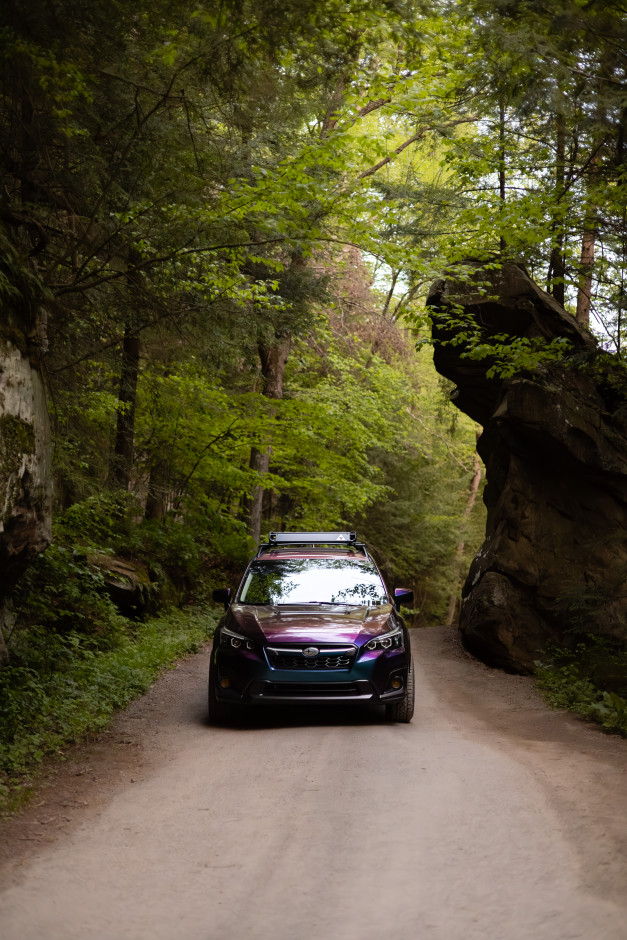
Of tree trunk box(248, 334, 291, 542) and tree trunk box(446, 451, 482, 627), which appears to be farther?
tree trunk box(446, 451, 482, 627)

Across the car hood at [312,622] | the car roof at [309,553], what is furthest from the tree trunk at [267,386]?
the car hood at [312,622]

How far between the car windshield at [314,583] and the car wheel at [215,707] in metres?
1.06

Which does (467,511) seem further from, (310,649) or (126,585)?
(310,649)

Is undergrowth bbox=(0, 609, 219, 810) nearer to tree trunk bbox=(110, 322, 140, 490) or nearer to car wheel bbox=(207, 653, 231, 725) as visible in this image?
car wheel bbox=(207, 653, 231, 725)

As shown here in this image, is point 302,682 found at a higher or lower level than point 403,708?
higher

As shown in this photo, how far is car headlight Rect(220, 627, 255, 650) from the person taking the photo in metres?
8.17

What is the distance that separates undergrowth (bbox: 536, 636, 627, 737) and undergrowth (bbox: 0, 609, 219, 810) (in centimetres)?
557

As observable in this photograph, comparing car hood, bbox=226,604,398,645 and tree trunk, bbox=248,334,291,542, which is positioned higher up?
tree trunk, bbox=248,334,291,542

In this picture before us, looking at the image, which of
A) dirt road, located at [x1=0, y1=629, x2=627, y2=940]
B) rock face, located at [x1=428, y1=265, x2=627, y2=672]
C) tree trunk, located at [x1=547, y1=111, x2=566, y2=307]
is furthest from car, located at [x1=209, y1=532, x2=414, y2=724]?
rock face, located at [x1=428, y1=265, x2=627, y2=672]

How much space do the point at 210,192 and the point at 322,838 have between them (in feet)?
30.1

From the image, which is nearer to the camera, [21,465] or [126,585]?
[21,465]

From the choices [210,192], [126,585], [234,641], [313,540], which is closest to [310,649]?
[234,641]

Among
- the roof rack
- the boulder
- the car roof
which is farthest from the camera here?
the boulder

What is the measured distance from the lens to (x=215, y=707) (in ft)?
27.7
